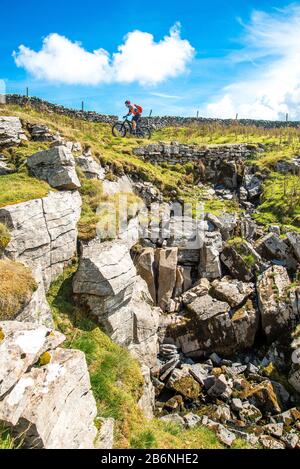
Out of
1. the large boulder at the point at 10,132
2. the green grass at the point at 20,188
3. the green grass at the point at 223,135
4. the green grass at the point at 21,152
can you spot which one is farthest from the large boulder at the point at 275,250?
the green grass at the point at 223,135

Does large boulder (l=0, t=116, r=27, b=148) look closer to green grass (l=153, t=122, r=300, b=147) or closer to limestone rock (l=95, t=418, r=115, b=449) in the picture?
green grass (l=153, t=122, r=300, b=147)

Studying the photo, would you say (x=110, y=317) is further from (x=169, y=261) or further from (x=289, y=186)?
(x=289, y=186)

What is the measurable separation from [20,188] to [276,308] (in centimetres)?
1201

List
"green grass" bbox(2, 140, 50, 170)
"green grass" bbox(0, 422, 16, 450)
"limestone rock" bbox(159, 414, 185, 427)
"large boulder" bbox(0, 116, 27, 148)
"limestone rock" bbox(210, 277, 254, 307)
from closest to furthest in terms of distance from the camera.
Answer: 1. "green grass" bbox(0, 422, 16, 450)
2. "limestone rock" bbox(159, 414, 185, 427)
3. "limestone rock" bbox(210, 277, 254, 307)
4. "green grass" bbox(2, 140, 50, 170)
5. "large boulder" bbox(0, 116, 27, 148)

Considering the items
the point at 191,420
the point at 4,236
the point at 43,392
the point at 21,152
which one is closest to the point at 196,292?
the point at 191,420

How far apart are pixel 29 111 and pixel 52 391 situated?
25613 millimetres

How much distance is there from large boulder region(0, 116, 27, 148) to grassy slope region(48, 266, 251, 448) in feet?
32.0

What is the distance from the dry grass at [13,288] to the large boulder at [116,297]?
2164 mm

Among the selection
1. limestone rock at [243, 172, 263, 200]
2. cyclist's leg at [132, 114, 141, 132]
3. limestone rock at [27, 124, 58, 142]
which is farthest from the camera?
cyclist's leg at [132, 114, 141, 132]

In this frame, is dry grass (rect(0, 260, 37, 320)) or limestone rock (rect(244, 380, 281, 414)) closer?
dry grass (rect(0, 260, 37, 320))

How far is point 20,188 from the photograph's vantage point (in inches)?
554

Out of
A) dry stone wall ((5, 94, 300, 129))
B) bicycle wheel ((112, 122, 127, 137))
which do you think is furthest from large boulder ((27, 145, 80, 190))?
dry stone wall ((5, 94, 300, 129))

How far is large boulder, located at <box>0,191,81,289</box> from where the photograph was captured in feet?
37.6

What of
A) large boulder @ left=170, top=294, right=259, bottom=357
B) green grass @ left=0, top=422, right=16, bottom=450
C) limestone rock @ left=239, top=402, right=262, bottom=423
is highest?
green grass @ left=0, top=422, right=16, bottom=450
